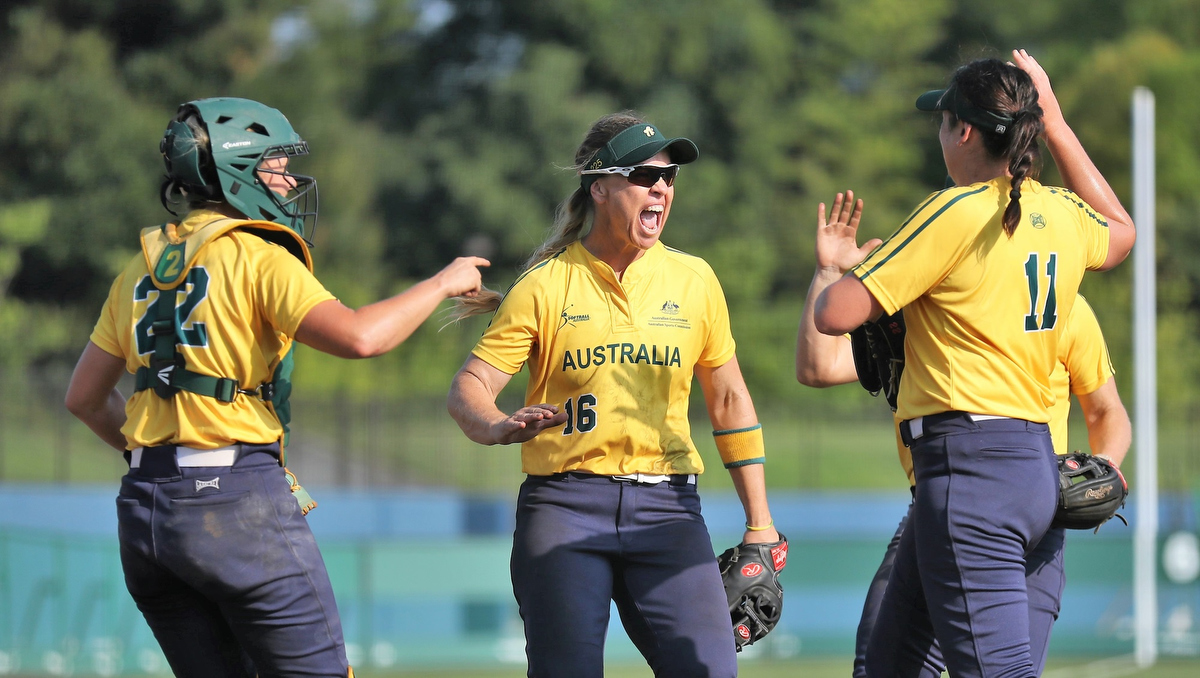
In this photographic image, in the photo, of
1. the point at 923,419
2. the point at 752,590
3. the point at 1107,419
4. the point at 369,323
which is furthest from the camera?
the point at 1107,419

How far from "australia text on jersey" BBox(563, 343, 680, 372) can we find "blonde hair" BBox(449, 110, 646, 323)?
36cm

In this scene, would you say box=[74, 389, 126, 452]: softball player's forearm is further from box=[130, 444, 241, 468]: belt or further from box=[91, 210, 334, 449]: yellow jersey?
box=[130, 444, 241, 468]: belt

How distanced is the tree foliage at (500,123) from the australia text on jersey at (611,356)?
2060 cm

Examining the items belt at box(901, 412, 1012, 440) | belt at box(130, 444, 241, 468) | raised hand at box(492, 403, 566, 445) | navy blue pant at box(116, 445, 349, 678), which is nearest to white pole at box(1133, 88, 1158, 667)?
belt at box(901, 412, 1012, 440)

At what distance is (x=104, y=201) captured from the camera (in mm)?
27750

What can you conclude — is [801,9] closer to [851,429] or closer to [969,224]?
[851,429]

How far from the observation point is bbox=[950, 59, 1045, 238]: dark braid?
376 cm

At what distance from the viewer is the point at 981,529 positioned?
3.69m

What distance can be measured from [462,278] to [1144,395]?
906 centimetres

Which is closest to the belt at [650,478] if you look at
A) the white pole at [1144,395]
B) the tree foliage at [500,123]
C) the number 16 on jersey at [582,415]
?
the number 16 on jersey at [582,415]

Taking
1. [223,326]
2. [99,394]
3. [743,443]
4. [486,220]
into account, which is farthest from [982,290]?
[486,220]

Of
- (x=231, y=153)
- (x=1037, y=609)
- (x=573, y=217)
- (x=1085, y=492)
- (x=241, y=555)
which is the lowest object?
(x=1037, y=609)

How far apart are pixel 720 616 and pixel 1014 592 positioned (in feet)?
2.86

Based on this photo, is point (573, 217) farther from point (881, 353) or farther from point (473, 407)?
point (881, 353)
